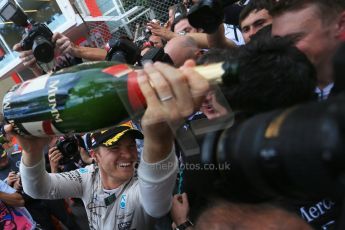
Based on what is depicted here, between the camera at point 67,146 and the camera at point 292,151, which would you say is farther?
the camera at point 67,146

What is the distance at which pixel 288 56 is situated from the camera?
2.90 feet

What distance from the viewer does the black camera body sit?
76.1 inches

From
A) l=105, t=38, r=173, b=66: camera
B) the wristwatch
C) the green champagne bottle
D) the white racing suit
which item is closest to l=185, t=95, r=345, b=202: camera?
the green champagne bottle

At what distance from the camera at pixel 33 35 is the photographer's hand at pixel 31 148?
0.64 meters

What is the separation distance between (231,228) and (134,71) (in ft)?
1.48

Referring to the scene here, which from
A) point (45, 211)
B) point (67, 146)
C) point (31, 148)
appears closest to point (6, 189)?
point (45, 211)

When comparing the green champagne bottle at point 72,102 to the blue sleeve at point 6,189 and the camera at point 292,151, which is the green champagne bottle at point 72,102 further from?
the blue sleeve at point 6,189

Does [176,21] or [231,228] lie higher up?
[231,228]

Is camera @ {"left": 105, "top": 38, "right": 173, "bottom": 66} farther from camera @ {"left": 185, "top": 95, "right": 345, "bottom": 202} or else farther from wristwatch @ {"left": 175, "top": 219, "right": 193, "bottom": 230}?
camera @ {"left": 185, "top": 95, "right": 345, "bottom": 202}

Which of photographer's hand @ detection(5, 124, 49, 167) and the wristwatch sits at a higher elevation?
Result: photographer's hand @ detection(5, 124, 49, 167)

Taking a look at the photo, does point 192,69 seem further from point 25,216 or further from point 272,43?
point 25,216

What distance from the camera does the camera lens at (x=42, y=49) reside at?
193 centimetres

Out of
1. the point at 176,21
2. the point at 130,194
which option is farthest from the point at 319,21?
the point at 176,21

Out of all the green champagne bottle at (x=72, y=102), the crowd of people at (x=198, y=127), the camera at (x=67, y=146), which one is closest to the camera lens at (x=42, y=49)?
the crowd of people at (x=198, y=127)
